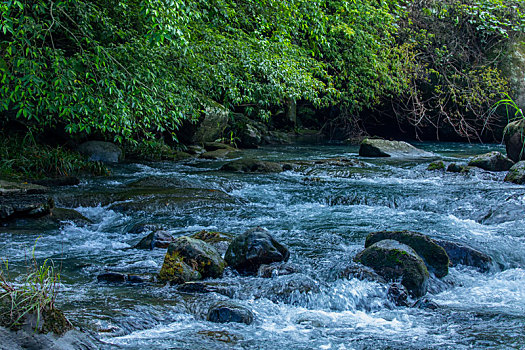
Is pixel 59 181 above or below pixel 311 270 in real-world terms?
above

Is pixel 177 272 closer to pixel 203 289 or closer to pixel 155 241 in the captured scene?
pixel 203 289

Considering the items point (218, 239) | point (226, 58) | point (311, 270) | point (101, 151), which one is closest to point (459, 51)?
point (226, 58)

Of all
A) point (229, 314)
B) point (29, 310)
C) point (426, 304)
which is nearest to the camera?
point (29, 310)

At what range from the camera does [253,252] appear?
4.61 m

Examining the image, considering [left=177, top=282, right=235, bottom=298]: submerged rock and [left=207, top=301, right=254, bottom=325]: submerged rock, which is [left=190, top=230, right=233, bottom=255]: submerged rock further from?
[left=207, top=301, right=254, bottom=325]: submerged rock

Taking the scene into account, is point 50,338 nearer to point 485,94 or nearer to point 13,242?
point 13,242

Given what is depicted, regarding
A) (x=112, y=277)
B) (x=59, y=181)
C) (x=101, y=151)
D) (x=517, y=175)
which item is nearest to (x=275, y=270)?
(x=112, y=277)

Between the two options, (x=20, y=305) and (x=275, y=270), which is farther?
(x=275, y=270)

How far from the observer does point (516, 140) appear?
10.6 meters

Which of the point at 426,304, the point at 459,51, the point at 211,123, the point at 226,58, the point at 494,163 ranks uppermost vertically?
the point at 459,51

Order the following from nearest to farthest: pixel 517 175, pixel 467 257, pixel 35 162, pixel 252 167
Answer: pixel 467 257 → pixel 517 175 → pixel 35 162 → pixel 252 167

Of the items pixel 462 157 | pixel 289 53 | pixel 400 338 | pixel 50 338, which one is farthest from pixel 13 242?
pixel 462 157

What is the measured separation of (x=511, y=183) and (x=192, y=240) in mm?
7067

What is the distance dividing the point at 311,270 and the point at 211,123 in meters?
10.9
